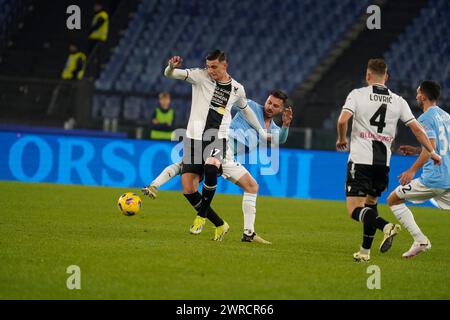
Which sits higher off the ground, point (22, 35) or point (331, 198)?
point (22, 35)

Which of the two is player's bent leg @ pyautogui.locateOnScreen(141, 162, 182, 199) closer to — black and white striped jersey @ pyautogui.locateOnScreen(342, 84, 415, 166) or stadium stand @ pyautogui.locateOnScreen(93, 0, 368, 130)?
black and white striped jersey @ pyautogui.locateOnScreen(342, 84, 415, 166)

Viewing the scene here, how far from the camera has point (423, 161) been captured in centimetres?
969

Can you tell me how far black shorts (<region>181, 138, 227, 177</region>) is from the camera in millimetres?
10664

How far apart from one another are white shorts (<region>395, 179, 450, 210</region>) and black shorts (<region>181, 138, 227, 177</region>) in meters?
1.98

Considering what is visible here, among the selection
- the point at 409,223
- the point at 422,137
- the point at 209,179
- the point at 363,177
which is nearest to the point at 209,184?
the point at 209,179

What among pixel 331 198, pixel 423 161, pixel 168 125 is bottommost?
pixel 331 198

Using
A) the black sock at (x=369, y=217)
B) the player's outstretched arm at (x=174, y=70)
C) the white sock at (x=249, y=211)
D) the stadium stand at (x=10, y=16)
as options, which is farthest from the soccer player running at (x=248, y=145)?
the stadium stand at (x=10, y=16)

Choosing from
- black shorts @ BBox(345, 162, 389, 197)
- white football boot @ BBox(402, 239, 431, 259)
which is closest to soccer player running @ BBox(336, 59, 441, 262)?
black shorts @ BBox(345, 162, 389, 197)

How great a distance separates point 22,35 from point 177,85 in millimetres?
4579
